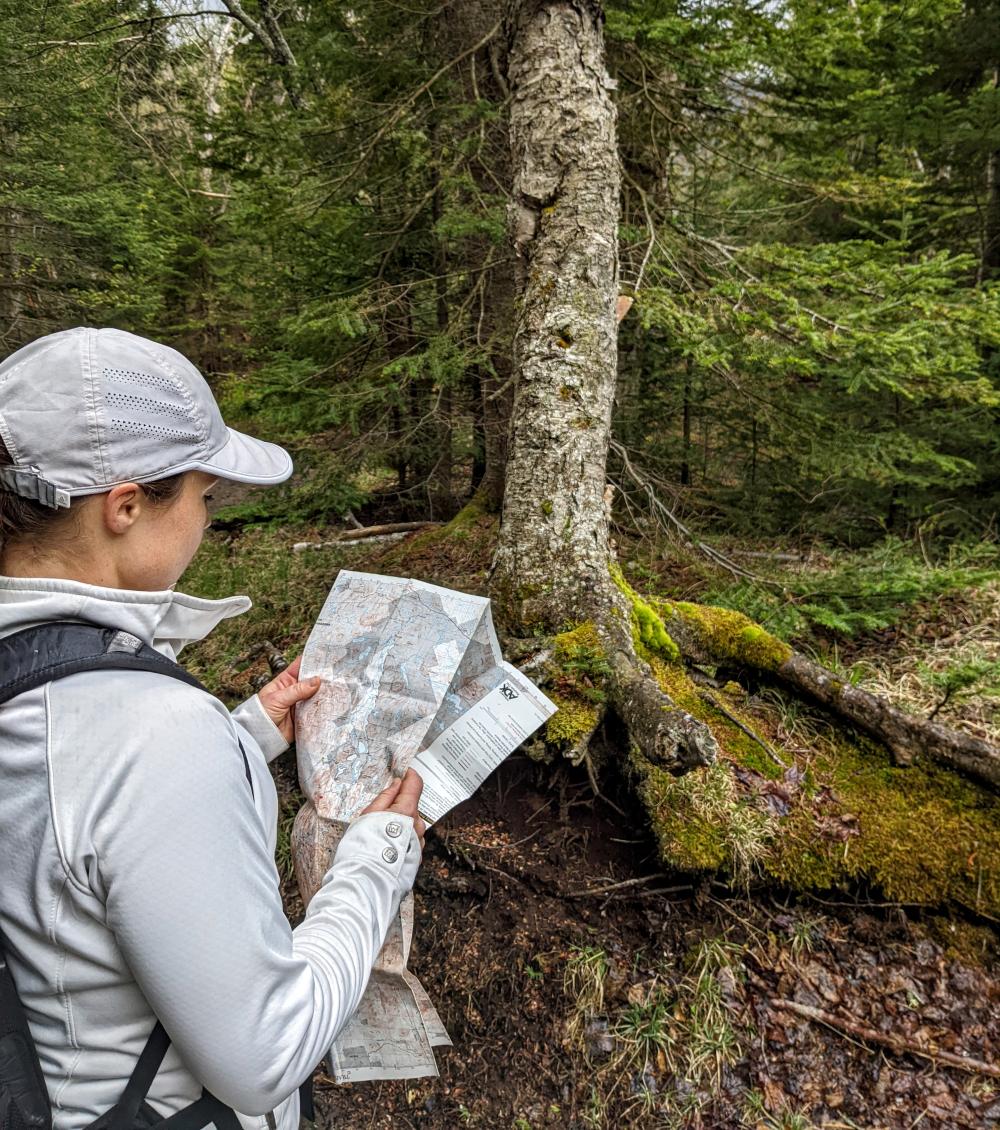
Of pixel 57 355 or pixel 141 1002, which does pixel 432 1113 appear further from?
pixel 57 355

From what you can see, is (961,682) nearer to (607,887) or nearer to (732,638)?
(732,638)

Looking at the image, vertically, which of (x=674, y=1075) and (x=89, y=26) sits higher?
(x=89, y=26)

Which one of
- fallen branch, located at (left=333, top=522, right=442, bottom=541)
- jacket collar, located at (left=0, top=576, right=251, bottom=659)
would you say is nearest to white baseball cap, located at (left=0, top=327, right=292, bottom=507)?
jacket collar, located at (left=0, top=576, right=251, bottom=659)

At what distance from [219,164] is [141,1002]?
7.20 m

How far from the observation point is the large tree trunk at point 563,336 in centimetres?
296

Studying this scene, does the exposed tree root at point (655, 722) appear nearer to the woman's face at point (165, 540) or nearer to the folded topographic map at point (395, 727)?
the folded topographic map at point (395, 727)

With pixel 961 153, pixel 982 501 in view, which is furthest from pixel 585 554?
pixel 961 153

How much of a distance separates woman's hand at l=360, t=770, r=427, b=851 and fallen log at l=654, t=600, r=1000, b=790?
208 cm

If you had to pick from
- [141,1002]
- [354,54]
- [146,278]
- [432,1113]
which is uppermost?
[354,54]

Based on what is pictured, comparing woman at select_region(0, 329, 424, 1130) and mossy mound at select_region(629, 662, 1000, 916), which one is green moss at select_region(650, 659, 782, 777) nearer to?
mossy mound at select_region(629, 662, 1000, 916)

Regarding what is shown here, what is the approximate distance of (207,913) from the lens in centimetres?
88

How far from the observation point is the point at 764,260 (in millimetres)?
4199

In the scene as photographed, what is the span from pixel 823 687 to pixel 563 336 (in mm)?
2146

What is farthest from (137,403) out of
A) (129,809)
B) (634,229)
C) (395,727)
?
(634,229)
